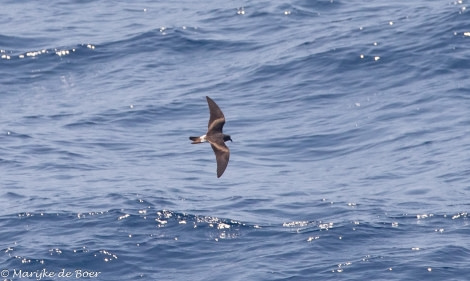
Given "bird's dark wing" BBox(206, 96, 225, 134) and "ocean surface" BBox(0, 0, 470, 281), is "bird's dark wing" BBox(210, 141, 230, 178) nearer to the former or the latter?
"bird's dark wing" BBox(206, 96, 225, 134)

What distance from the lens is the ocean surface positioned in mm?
19453

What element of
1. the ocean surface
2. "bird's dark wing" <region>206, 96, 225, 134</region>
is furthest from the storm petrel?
the ocean surface

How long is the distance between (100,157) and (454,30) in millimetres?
10257

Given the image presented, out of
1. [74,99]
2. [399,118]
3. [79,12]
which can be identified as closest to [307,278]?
[399,118]

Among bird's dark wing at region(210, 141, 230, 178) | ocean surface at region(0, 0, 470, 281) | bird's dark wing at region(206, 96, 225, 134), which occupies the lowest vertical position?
ocean surface at region(0, 0, 470, 281)

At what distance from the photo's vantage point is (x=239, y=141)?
83.1ft

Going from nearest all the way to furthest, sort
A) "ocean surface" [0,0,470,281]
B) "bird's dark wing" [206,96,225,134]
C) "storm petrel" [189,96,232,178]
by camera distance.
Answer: "storm petrel" [189,96,232,178] < "bird's dark wing" [206,96,225,134] < "ocean surface" [0,0,470,281]

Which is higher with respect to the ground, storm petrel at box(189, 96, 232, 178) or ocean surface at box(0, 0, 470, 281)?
storm petrel at box(189, 96, 232, 178)

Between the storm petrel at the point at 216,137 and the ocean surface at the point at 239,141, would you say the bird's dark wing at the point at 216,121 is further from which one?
the ocean surface at the point at 239,141

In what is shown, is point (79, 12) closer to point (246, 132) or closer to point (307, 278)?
point (246, 132)

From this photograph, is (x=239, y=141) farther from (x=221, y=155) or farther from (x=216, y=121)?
(x=221, y=155)

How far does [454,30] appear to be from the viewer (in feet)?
96.6

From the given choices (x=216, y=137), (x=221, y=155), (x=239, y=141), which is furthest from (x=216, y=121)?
(x=239, y=141)

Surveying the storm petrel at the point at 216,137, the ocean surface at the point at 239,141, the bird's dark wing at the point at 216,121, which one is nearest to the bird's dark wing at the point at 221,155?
the storm petrel at the point at 216,137
